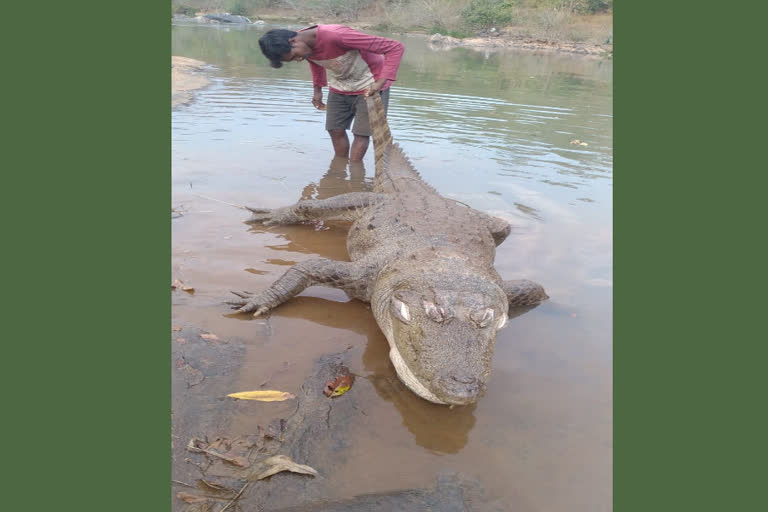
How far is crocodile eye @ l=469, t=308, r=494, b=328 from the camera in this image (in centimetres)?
279

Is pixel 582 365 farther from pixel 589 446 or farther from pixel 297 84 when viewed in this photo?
pixel 297 84

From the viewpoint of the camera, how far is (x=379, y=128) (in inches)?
249

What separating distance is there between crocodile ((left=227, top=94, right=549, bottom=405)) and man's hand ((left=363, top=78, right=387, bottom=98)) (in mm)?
986

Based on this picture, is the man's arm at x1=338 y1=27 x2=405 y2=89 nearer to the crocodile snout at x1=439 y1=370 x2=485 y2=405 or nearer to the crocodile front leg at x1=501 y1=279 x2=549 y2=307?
the crocodile front leg at x1=501 y1=279 x2=549 y2=307

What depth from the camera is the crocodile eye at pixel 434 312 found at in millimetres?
2787

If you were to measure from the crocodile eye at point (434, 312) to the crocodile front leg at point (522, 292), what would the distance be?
1.04m

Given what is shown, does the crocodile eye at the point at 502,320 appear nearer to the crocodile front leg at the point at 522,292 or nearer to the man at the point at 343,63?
the crocodile front leg at the point at 522,292

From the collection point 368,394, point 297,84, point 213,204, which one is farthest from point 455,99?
point 368,394

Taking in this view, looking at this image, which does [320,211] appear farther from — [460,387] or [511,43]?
[511,43]

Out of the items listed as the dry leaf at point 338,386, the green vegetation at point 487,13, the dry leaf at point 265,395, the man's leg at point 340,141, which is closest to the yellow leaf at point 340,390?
the dry leaf at point 338,386

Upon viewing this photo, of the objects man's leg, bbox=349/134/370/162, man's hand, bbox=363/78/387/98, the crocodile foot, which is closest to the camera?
the crocodile foot

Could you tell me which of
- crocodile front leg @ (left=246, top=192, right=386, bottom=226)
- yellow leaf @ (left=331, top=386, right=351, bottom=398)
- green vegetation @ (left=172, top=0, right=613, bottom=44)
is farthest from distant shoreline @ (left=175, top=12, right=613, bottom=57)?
yellow leaf @ (left=331, top=386, right=351, bottom=398)

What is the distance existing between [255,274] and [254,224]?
3.93ft

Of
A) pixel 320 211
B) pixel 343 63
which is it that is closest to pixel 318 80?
pixel 343 63
